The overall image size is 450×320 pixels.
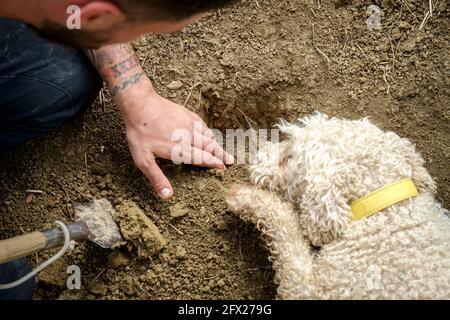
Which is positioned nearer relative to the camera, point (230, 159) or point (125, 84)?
point (125, 84)

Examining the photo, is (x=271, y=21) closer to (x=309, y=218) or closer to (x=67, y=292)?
(x=309, y=218)

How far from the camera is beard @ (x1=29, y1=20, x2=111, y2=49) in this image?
138 cm

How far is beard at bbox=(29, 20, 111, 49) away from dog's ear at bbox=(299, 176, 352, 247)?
1061mm

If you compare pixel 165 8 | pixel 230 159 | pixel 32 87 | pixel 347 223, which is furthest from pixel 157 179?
pixel 165 8

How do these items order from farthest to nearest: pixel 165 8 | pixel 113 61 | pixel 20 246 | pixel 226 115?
pixel 226 115 < pixel 113 61 < pixel 20 246 < pixel 165 8

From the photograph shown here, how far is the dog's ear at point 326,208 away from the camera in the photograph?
1.98 m

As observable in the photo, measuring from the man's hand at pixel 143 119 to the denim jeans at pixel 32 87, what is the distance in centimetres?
12

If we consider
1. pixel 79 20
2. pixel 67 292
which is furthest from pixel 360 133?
pixel 67 292

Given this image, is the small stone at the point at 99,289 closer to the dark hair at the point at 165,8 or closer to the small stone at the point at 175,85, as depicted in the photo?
the small stone at the point at 175,85

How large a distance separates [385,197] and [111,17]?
130 cm

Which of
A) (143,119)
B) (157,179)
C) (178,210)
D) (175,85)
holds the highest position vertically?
(175,85)

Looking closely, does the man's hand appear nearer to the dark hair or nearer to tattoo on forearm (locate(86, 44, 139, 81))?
tattoo on forearm (locate(86, 44, 139, 81))

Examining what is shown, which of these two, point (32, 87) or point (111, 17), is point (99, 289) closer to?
point (32, 87)

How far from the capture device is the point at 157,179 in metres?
2.24
